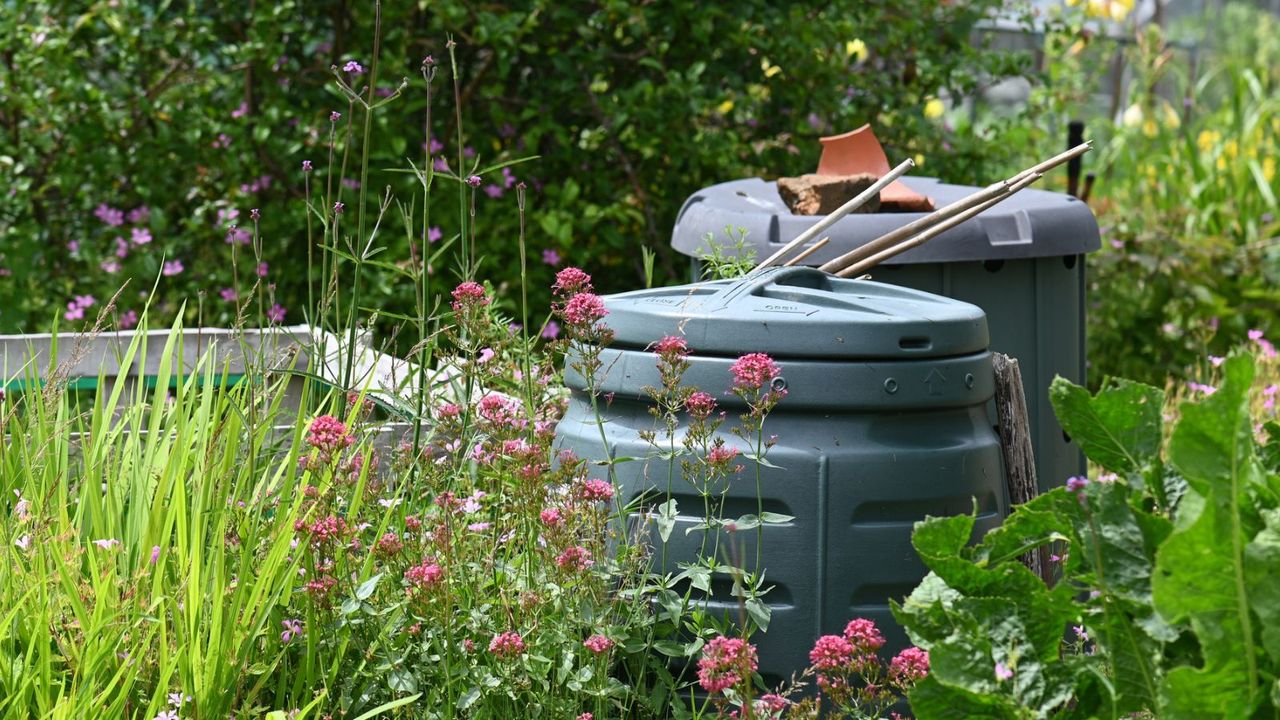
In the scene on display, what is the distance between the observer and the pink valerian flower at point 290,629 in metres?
1.95

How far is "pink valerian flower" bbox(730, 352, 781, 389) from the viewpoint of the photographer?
1.85 meters

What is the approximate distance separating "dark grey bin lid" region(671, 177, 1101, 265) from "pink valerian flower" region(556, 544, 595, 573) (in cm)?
105

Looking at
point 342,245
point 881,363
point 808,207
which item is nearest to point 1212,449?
point 881,363

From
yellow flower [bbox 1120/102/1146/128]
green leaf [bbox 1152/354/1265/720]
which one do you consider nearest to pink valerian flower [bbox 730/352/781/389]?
green leaf [bbox 1152/354/1265/720]

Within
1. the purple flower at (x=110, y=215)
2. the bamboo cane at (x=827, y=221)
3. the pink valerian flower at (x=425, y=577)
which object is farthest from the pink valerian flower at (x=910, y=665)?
the purple flower at (x=110, y=215)

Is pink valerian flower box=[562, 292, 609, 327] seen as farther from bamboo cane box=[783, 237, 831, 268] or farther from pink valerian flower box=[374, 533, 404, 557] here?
bamboo cane box=[783, 237, 831, 268]

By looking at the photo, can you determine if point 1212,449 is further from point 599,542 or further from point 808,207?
point 808,207

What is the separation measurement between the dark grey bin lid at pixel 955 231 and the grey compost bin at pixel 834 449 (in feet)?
1.97

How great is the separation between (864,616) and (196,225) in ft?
9.99

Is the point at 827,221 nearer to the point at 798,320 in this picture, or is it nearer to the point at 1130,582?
the point at 798,320

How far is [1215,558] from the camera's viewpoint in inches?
56.2

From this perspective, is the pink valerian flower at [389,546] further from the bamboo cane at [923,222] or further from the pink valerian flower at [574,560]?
the bamboo cane at [923,222]

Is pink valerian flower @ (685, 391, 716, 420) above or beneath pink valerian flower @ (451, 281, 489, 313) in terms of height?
beneath

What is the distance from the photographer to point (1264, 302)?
5.47 meters
